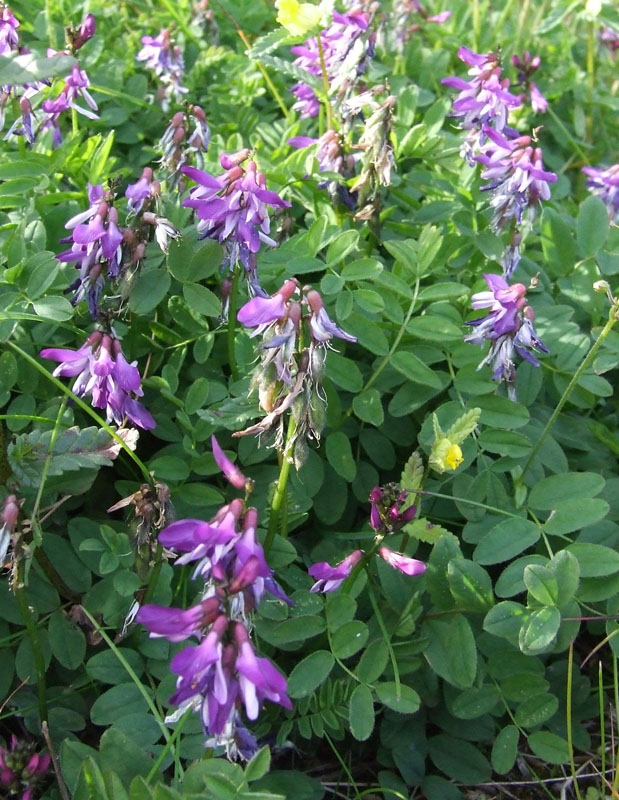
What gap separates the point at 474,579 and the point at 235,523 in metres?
0.73

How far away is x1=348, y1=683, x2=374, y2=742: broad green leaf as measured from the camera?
6.22 ft

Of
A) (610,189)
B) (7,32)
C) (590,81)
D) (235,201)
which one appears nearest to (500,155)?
(610,189)

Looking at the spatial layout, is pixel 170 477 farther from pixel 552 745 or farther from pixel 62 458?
pixel 552 745

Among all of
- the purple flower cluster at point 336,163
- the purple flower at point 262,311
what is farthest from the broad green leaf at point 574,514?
the purple flower cluster at point 336,163

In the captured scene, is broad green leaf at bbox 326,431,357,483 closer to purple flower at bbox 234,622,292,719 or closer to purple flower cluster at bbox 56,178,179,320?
purple flower cluster at bbox 56,178,179,320

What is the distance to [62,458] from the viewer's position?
6.75ft

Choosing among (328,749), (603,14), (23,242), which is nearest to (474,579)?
(328,749)

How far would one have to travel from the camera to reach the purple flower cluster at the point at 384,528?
6.16 feet

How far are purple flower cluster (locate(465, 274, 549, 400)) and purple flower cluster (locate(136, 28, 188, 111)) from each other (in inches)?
71.9

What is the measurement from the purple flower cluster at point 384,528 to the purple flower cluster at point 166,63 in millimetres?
2285

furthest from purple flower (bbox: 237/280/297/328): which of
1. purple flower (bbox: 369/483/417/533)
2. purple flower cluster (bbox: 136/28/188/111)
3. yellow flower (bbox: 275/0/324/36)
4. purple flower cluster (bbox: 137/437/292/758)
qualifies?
purple flower cluster (bbox: 136/28/188/111)

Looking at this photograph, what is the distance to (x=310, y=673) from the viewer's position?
1.97 metres

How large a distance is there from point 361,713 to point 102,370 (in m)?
0.96

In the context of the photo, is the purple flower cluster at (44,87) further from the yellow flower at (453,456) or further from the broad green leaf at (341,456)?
the yellow flower at (453,456)
